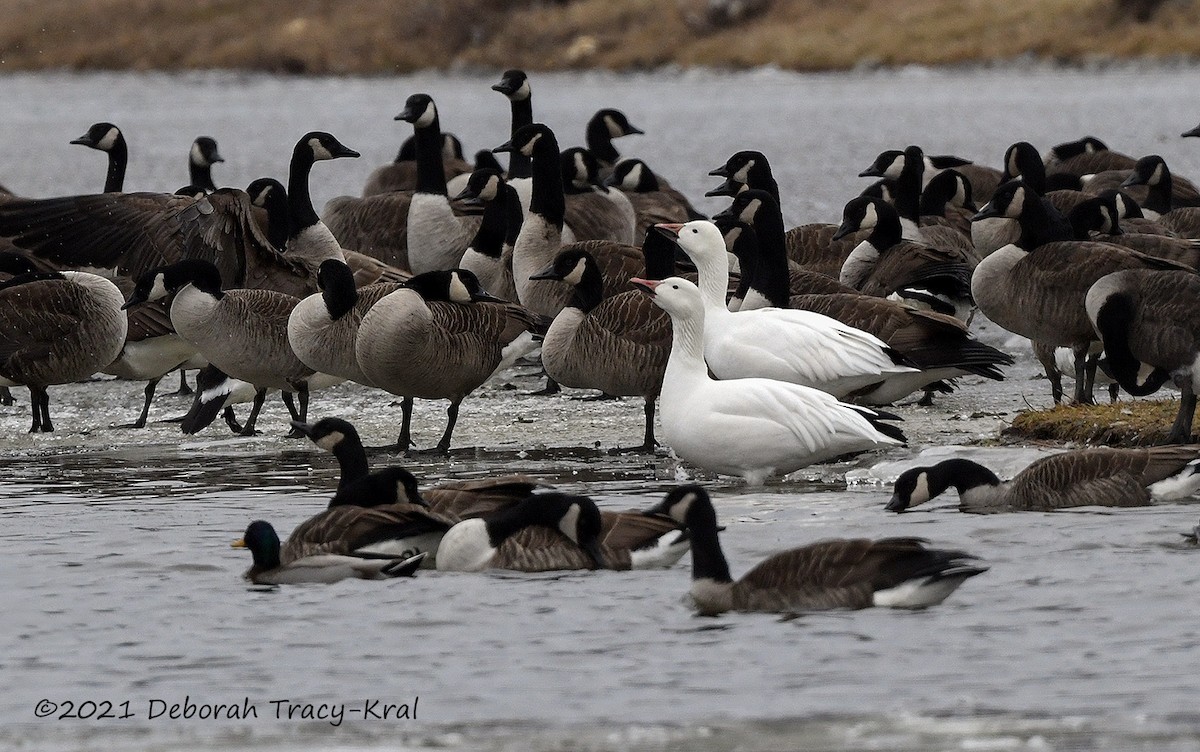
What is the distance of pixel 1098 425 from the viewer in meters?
10.7

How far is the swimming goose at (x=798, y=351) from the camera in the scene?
1101 centimetres

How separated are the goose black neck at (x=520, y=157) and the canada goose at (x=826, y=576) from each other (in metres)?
10.0

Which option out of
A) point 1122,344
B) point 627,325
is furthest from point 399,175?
point 1122,344

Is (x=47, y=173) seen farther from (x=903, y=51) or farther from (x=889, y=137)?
(x=903, y=51)

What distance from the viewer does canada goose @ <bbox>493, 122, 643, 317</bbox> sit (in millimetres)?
13781

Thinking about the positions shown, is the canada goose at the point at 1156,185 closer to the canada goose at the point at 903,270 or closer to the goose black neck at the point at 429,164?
the canada goose at the point at 903,270

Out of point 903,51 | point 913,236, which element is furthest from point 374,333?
point 903,51

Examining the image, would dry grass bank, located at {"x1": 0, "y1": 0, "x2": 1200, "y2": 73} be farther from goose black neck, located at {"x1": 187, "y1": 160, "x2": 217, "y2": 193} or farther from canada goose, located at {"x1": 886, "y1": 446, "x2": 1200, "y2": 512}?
canada goose, located at {"x1": 886, "y1": 446, "x2": 1200, "y2": 512}

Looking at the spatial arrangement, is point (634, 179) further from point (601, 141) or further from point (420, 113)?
Result: point (420, 113)

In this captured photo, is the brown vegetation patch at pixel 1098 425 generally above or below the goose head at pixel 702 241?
below

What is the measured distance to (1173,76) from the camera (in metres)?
66.0

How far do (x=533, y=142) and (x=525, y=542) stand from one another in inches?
320

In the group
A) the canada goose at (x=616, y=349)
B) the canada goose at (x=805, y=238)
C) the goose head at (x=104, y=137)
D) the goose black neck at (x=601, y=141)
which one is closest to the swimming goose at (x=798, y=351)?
the canada goose at (x=616, y=349)

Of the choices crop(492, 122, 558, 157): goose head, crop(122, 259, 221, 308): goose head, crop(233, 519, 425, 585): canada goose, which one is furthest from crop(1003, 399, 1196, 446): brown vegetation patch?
crop(492, 122, 558, 157): goose head
